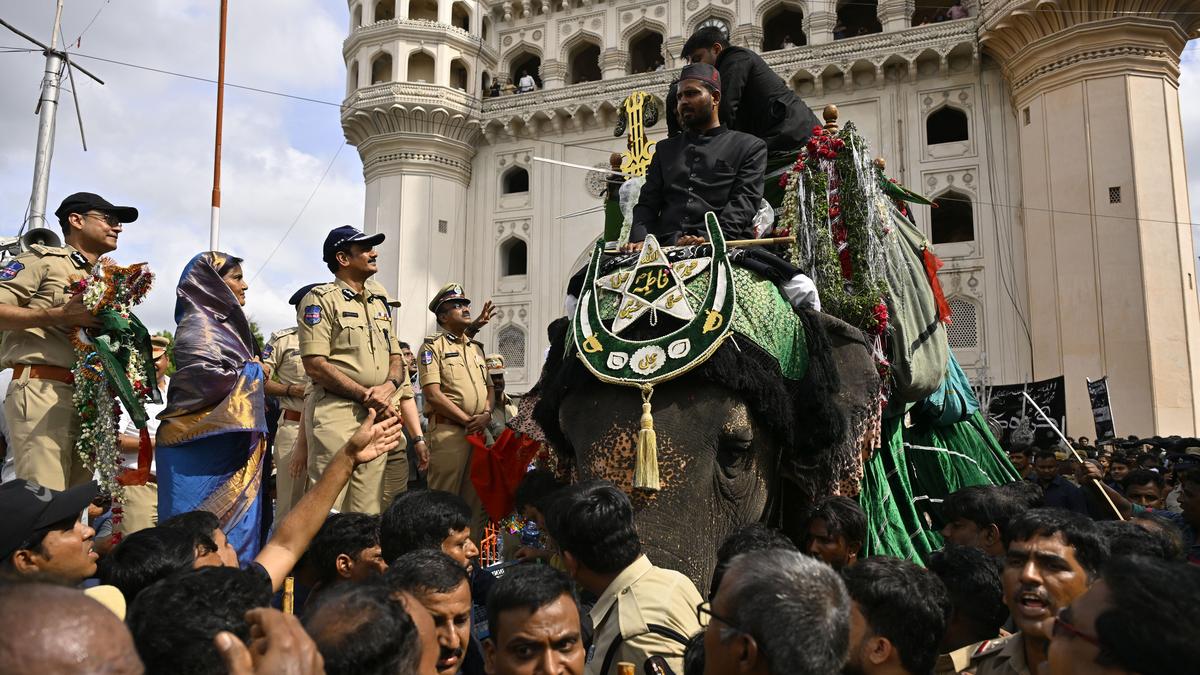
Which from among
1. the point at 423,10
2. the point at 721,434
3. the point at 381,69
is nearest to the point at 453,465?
the point at 721,434

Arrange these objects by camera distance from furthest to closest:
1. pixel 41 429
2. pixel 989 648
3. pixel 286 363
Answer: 1. pixel 286 363
2. pixel 41 429
3. pixel 989 648

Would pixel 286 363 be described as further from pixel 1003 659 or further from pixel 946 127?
pixel 946 127

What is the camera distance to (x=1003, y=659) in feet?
9.75

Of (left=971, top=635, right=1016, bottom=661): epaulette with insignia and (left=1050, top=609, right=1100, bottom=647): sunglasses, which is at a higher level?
(left=1050, top=609, right=1100, bottom=647): sunglasses

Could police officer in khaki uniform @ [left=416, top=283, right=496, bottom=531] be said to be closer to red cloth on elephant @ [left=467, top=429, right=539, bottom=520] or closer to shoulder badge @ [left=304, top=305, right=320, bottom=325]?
red cloth on elephant @ [left=467, top=429, right=539, bottom=520]

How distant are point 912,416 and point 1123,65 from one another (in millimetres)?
15611

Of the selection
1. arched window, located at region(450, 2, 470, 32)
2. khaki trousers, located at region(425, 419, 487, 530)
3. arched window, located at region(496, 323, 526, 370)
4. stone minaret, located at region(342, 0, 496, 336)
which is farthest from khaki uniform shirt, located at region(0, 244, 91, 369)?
arched window, located at region(450, 2, 470, 32)

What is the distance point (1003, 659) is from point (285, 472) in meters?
5.48

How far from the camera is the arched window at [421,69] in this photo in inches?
997

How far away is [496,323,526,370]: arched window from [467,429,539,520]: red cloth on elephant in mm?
17453

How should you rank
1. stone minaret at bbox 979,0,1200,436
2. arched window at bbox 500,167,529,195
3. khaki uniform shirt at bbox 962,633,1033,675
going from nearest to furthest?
khaki uniform shirt at bbox 962,633,1033,675
stone minaret at bbox 979,0,1200,436
arched window at bbox 500,167,529,195

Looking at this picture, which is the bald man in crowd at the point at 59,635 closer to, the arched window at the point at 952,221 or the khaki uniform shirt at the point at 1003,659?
the khaki uniform shirt at the point at 1003,659

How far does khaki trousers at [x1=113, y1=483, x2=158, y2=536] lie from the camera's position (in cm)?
572

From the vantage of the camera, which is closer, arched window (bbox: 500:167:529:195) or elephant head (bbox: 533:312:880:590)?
elephant head (bbox: 533:312:880:590)
